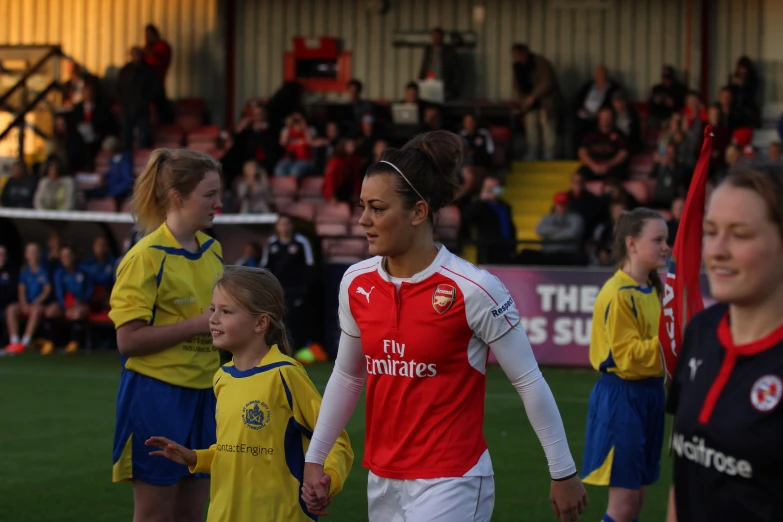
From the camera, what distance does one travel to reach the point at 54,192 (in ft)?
62.4

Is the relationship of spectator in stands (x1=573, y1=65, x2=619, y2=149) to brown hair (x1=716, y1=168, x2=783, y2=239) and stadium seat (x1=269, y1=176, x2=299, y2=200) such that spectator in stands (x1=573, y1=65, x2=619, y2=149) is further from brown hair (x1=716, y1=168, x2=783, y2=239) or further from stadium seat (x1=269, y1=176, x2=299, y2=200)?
brown hair (x1=716, y1=168, x2=783, y2=239)

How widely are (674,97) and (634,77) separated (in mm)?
1817

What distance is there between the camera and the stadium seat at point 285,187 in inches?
780

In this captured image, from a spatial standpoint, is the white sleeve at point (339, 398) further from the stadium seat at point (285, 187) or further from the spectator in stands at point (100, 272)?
the stadium seat at point (285, 187)

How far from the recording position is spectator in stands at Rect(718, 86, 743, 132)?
18.4 m

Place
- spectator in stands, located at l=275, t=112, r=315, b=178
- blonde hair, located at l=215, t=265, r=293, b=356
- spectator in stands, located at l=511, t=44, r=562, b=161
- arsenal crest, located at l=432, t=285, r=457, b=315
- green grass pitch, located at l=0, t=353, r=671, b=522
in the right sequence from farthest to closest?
spectator in stands, located at l=511, t=44, r=562, b=161 < spectator in stands, located at l=275, t=112, r=315, b=178 < green grass pitch, located at l=0, t=353, r=671, b=522 < blonde hair, located at l=215, t=265, r=293, b=356 < arsenal crest, located at l=432, t=285, r=457, b=315

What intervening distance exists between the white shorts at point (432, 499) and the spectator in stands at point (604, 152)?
14.7 m

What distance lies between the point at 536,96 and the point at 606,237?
17.0ft

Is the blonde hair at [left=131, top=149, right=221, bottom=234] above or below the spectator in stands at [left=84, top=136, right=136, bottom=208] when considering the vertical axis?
below

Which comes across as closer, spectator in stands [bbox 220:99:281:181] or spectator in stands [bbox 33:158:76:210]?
spectator in stands [bbox 33:158:76:210]

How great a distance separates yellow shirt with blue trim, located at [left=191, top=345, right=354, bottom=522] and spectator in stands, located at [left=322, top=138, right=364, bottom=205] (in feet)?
47.2

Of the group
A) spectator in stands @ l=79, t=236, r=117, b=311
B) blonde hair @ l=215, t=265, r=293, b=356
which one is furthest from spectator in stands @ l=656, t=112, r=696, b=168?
blonde hair @ l=215, t=265, r=293, b=356

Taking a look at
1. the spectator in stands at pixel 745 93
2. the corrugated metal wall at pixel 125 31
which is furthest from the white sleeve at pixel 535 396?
the corrugated metal wall at pixel 125 31

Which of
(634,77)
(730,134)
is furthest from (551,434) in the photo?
(634,77)
